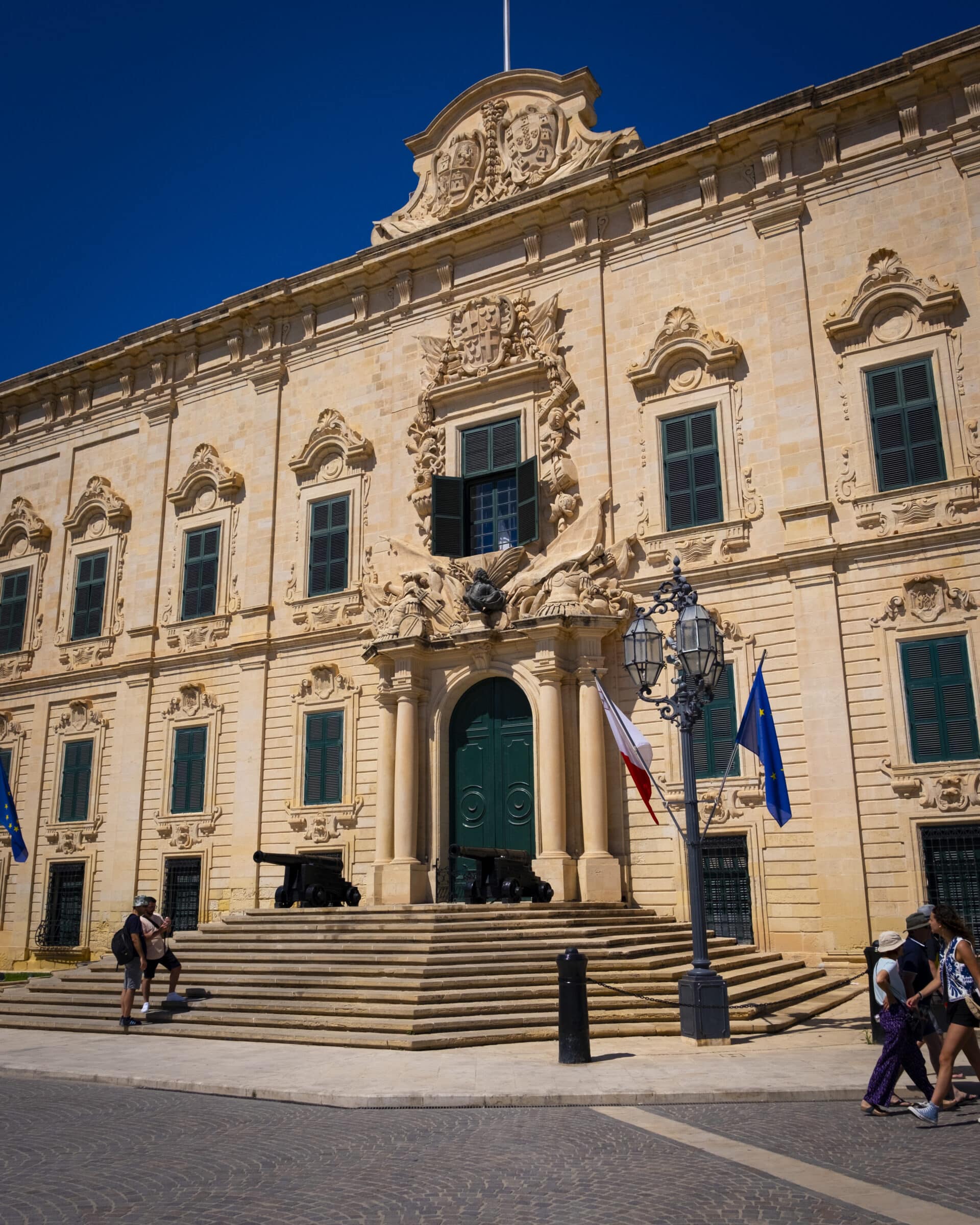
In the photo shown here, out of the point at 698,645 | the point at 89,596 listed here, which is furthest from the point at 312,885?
the point at 89,596

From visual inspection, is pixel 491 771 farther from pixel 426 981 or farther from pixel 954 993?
pixel 954 993

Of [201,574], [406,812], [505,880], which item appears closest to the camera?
[505,880]

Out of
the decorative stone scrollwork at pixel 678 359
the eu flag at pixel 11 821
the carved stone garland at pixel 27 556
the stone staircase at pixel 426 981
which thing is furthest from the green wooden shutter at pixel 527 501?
the carved stone garland at pixel 27 556

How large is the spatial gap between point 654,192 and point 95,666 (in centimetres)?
1683

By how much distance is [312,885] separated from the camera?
18781mm

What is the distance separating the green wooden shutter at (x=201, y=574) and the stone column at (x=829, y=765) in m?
13.5

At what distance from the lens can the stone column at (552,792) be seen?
59.7 ft

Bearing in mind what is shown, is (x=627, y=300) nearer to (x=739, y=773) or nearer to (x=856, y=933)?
(x=739, y=773)

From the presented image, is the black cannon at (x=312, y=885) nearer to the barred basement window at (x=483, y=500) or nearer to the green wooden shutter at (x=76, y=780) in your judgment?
the barred basement window at (x=483, y=500)

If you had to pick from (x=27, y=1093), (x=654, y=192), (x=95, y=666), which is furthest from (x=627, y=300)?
(x=27, y=1093)

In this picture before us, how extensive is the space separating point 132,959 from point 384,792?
6.81 meters

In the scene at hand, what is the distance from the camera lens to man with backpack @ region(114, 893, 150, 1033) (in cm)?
1401

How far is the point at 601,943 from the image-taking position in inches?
587

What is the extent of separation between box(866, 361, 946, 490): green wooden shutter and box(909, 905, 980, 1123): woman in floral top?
10811 millimetres
